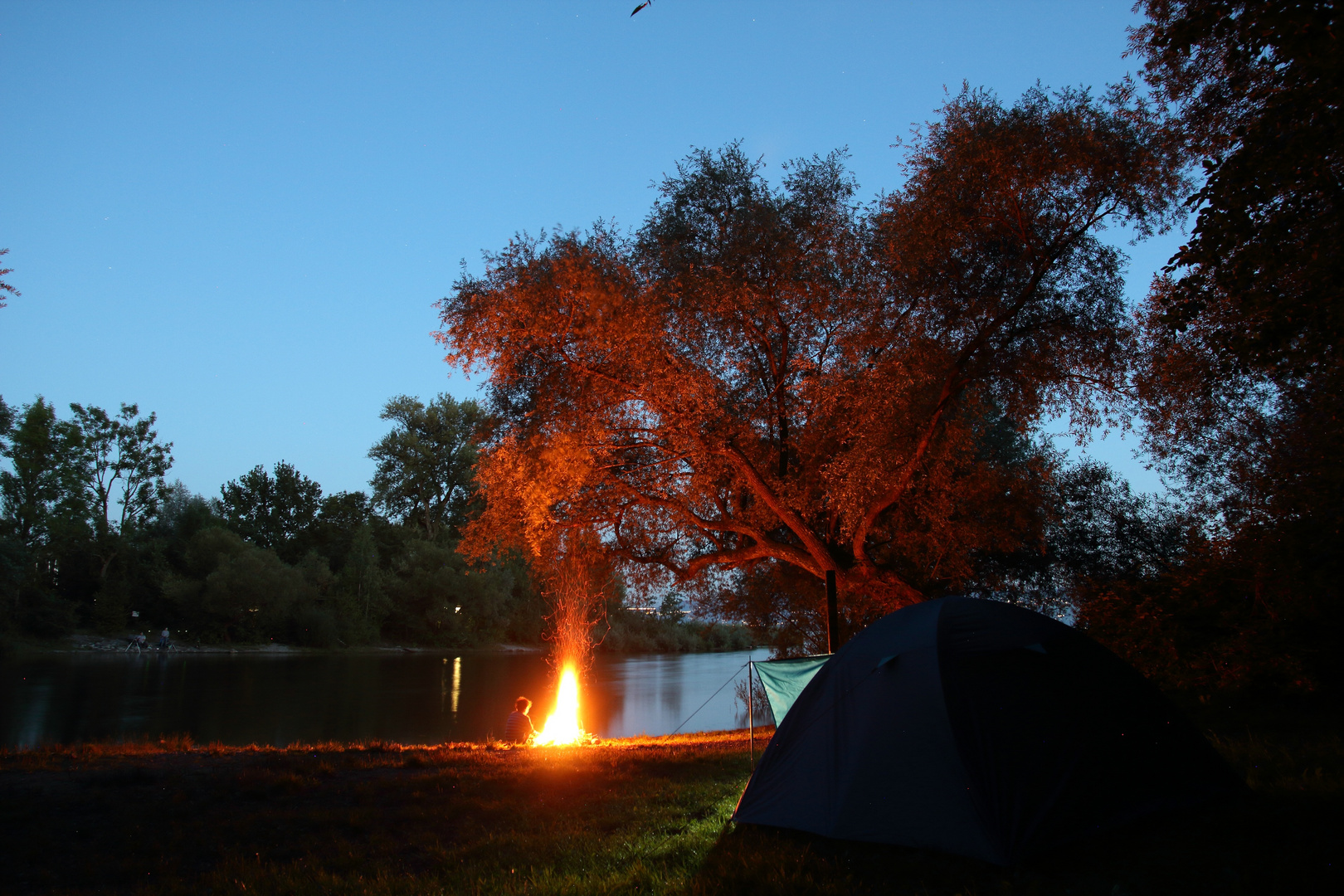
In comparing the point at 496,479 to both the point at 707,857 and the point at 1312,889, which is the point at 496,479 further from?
the point at 1312,889

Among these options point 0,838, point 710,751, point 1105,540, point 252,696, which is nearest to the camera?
point 0,838

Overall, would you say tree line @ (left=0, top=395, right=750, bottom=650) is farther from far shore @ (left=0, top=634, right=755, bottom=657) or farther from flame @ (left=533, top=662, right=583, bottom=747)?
flame @ (left=533, top=662, right=583, bottom=747)

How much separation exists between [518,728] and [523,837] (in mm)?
9559

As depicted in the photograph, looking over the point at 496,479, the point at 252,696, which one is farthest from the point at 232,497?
the point at 496,479

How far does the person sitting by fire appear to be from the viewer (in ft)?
49.2

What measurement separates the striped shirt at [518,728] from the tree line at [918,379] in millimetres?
3432

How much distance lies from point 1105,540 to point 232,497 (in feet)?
192

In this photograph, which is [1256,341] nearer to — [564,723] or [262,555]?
[564,723]

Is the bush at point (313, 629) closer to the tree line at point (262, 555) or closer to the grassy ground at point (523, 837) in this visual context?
the tree line at point (262, 555)

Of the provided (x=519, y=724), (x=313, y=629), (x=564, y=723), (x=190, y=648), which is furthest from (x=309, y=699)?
(x=313, y=629)

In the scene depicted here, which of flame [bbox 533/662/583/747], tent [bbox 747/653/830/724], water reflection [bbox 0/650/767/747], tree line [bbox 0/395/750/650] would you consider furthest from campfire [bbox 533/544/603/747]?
tree line [bbox 0/395/750/650]

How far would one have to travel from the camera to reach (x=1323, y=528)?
35.6ft

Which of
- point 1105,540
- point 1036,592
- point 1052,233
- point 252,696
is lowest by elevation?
point 252,696

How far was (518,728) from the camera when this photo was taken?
1521cm
